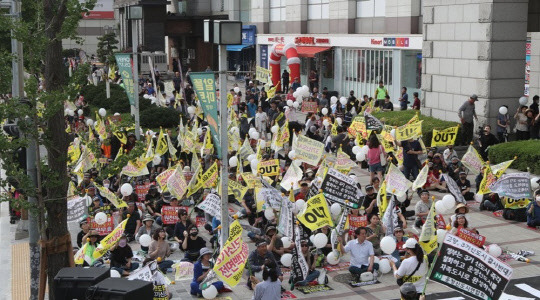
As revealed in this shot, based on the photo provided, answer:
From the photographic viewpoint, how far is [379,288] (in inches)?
578

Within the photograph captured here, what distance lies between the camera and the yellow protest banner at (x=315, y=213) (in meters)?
14.9

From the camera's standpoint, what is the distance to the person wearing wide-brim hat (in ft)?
46.8

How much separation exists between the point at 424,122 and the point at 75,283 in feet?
67.1

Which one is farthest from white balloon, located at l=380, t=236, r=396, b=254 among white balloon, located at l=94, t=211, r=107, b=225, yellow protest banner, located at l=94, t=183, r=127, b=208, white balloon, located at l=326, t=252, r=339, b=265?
yellow protest banner, located at l=94, t=183, r=127, b=208

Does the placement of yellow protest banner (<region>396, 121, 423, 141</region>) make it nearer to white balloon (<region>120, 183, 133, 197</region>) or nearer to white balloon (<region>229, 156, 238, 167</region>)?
white balloon (<region>229, 156, 238, 167</region>)

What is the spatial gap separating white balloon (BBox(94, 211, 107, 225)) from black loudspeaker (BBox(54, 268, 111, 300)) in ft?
22.9

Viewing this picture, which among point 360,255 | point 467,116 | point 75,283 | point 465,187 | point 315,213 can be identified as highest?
point 467,116

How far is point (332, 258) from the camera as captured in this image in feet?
51.7

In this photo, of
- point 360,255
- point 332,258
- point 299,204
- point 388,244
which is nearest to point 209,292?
point 332,258

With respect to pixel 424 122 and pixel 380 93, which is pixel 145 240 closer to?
pixel 424 122

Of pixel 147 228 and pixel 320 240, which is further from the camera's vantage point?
pixel 147 228

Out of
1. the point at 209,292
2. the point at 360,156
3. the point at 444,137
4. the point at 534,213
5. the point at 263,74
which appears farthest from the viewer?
the point at 263,74

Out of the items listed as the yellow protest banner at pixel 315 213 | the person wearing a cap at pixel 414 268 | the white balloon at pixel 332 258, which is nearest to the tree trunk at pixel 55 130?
the yellow protest banner at pixel 315 213

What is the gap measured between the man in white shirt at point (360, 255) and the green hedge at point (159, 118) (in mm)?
18600
